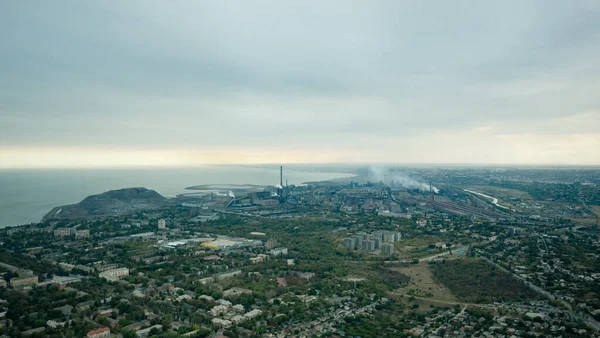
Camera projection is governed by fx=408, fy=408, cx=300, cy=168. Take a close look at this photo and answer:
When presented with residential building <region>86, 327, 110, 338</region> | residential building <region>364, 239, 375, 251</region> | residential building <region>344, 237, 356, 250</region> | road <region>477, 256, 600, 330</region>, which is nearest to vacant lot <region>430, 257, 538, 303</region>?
road <region>477, 256, 600, 330</region>

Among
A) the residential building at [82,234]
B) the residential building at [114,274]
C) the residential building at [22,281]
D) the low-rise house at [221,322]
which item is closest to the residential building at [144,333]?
the low-rise house at [221,322]

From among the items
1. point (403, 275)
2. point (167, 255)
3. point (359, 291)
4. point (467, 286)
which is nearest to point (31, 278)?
point (167, 255)

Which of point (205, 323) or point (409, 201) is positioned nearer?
point (205, 323)

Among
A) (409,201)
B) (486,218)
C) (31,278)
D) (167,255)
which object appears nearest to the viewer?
(31,278)

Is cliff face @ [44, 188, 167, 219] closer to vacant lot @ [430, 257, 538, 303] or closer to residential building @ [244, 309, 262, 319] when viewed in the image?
residential building @ [244, 309, 262, 319]

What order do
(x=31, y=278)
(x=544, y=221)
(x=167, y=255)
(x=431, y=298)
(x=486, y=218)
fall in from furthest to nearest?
(x=486, y=218)
(x=544, y=221)
(x=167, y=255)
(x=31, y=278)
(x=431, y=298)

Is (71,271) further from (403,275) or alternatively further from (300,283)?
(403,275)

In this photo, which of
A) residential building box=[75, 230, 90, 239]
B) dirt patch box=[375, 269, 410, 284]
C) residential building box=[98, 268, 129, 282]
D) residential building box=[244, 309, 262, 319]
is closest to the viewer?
residential building box=[244, 309, 262, 319]

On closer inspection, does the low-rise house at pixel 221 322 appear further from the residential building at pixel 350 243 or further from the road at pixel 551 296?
the residential building at pixel 350 243
